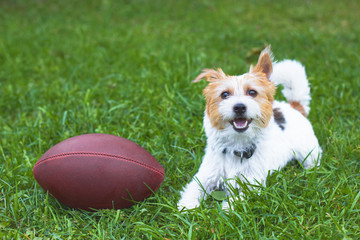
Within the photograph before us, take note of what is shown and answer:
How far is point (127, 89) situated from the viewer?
4.89 m

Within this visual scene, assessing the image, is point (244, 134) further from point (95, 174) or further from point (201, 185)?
point (95, 174)

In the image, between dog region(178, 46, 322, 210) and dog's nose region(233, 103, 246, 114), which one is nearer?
dog's nose region(233, 103, 246, 114)

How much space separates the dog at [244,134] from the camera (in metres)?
2.72

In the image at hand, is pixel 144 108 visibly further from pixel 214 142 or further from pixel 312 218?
pixel 312 218

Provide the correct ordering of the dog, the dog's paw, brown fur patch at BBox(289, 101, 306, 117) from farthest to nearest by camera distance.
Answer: brown fur patch at BBox(289, 101, 306, 117)
the dog's paw
the dog

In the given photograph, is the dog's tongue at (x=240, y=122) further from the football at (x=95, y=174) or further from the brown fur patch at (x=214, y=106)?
the football at (x=95, y=174)

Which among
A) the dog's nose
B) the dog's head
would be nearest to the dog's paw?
the dog's head

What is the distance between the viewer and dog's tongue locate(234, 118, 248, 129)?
2.71 m

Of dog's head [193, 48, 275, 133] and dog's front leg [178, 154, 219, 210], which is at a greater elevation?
dog's head [193, 48, 275, 133]

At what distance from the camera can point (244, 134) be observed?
9.12 feet

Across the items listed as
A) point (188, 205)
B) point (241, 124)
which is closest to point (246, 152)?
point (241, 124)

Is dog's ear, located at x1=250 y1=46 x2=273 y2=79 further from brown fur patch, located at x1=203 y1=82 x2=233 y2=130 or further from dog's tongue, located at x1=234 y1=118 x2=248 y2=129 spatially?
dog's tongue, located at x1=234 y1=118 x2=248 y2=129

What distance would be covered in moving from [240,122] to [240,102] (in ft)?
0.57

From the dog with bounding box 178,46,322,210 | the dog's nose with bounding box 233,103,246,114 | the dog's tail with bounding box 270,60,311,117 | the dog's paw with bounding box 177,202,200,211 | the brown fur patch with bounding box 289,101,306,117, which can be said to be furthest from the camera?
the brown fur patch with bounding box 289,101,306,117
